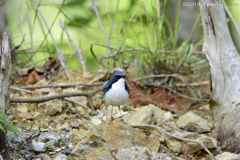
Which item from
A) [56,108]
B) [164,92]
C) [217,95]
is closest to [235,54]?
[217,95]

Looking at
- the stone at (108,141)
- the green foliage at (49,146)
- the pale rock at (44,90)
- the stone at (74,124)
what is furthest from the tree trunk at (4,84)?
the pale rock at (44,90)

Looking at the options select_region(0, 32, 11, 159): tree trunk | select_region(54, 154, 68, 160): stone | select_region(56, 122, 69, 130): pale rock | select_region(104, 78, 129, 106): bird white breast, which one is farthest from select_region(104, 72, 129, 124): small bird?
select_region(0, 32, 11, 159): tree trunk

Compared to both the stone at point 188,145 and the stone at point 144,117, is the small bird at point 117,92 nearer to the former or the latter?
the stone at point 144,117

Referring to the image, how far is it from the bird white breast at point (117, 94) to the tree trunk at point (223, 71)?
1.02 m

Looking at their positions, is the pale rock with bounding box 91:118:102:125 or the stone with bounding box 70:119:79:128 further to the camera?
the pale rock with bounding box 91:118:102:125

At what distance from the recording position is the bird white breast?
9.54 feet

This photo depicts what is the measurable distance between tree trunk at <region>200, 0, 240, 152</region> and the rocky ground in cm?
23

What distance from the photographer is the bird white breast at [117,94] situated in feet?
9.54

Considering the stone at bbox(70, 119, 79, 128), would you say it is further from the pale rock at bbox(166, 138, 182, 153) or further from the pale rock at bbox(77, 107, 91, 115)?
the pale rock at bbox(166, 138, 182, 153)

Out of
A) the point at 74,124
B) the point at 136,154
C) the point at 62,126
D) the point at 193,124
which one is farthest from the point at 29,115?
the point at 193,124

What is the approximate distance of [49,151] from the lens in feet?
8.36

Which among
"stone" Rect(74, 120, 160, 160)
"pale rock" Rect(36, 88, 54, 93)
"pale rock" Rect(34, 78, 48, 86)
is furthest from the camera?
"pale rock" Rect(34, 78, 48, 86)

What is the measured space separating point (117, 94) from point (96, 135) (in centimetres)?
58

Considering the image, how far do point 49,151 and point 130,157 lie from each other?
88cm
